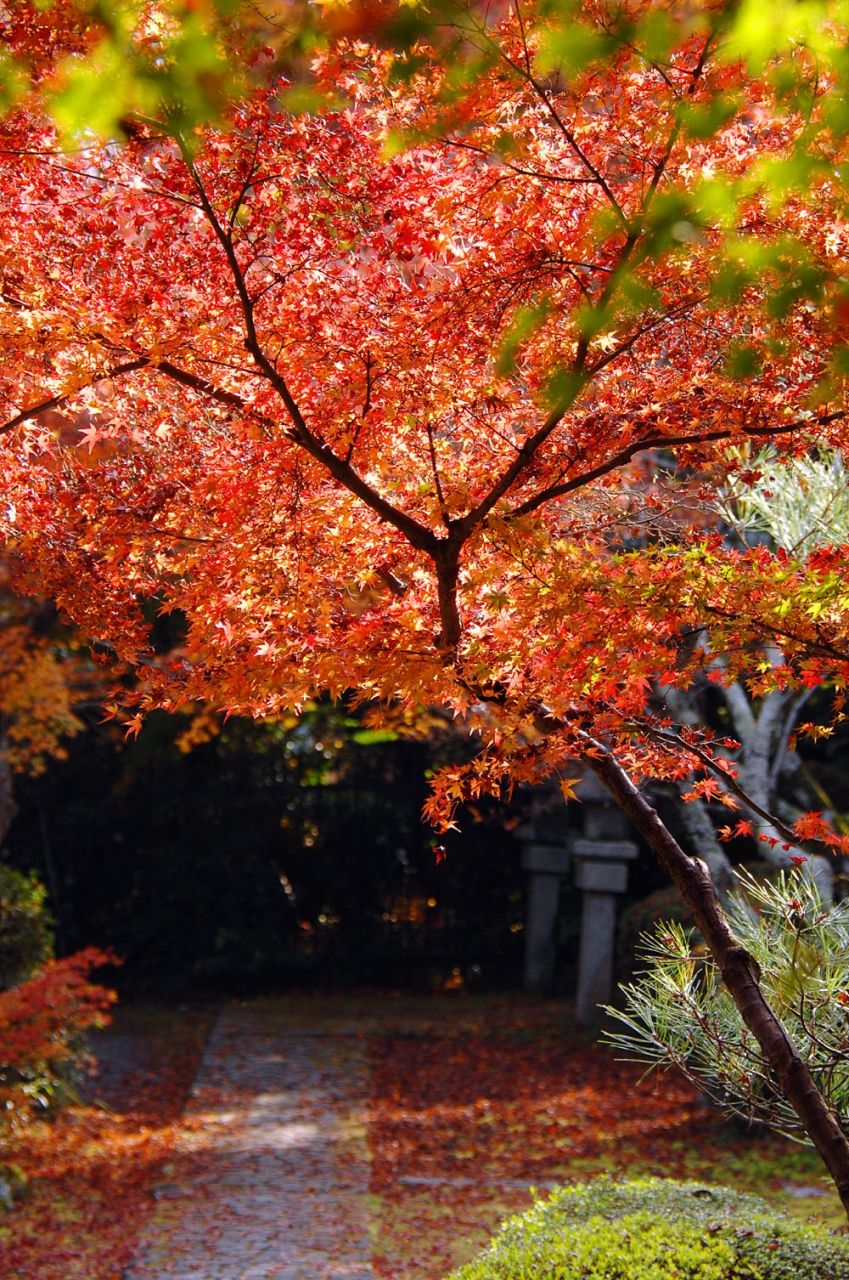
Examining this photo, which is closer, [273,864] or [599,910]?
[599,910]

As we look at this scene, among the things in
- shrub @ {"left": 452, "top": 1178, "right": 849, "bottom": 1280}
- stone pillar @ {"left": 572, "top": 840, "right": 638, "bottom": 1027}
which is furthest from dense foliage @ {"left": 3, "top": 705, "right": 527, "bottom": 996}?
shrub @ {"left": 452, "top": 1178, "right": 849, "bottom": 1280}

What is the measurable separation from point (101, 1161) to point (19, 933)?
146 centimetres

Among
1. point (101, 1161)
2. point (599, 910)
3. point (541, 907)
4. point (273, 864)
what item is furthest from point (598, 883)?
point (101, 1161)

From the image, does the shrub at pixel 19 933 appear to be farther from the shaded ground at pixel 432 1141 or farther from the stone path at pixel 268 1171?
the stone path at pixel 268 1171

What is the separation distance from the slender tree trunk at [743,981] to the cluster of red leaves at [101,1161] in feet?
10.2

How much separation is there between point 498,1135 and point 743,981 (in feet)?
13.7

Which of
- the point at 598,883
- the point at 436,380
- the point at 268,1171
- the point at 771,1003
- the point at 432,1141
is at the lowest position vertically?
the point at 268,1171

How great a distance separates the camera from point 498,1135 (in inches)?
258

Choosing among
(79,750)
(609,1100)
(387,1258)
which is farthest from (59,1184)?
(79,750)

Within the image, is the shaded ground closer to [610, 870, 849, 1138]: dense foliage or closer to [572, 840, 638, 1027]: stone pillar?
[572, 840, 638, 1027]: stone pillar

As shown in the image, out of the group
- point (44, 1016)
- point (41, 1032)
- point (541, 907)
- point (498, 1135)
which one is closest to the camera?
point (41, 1032)

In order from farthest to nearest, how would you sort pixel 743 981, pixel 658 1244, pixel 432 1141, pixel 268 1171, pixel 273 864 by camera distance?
pixel 273 864 < pixel 432 1141 < pixel 268 1171 < pixel 658 1244 < pixel 743 981

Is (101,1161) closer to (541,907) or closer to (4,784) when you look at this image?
(4,784)

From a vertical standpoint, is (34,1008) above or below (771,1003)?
below
